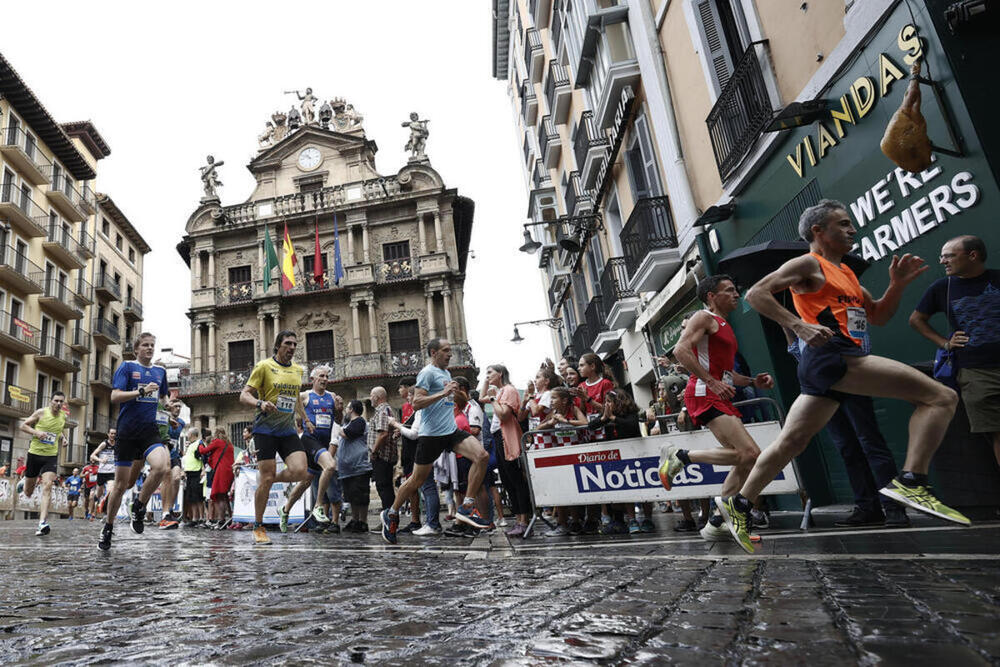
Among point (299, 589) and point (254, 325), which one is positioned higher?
point (254, 325)

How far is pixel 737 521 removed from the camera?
390cm

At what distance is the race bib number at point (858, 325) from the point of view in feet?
12.7

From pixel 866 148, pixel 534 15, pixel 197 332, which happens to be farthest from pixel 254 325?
pixel 866 148

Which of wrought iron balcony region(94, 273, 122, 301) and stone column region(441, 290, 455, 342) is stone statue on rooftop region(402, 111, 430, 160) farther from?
wrought iron balcony region(94, 273, 122, 301)

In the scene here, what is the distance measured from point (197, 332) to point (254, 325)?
2965 millimetres

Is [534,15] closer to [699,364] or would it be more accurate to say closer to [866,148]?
[866,148]

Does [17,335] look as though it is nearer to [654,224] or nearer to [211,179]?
[211,179]

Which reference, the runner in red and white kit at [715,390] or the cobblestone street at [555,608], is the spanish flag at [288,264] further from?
the runner in red and white kit at [715,390]

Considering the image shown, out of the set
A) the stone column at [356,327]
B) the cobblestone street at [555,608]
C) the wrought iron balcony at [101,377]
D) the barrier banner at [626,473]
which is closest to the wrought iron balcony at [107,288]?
the wrought iron balcony at [101,377]

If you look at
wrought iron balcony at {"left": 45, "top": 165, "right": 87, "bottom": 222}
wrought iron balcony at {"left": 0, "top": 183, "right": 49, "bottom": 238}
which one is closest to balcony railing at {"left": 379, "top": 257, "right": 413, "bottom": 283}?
wrought iron balcony at {"left": 0, "top": 183, "right": 49, "bottom": 238}

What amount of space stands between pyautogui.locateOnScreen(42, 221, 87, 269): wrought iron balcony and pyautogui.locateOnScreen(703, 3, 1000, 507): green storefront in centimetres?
3500

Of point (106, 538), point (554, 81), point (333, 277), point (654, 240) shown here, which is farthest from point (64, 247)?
point (106, 538)

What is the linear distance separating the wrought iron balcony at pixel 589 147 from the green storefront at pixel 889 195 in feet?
24.2

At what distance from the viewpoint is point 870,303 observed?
13.8 feet
